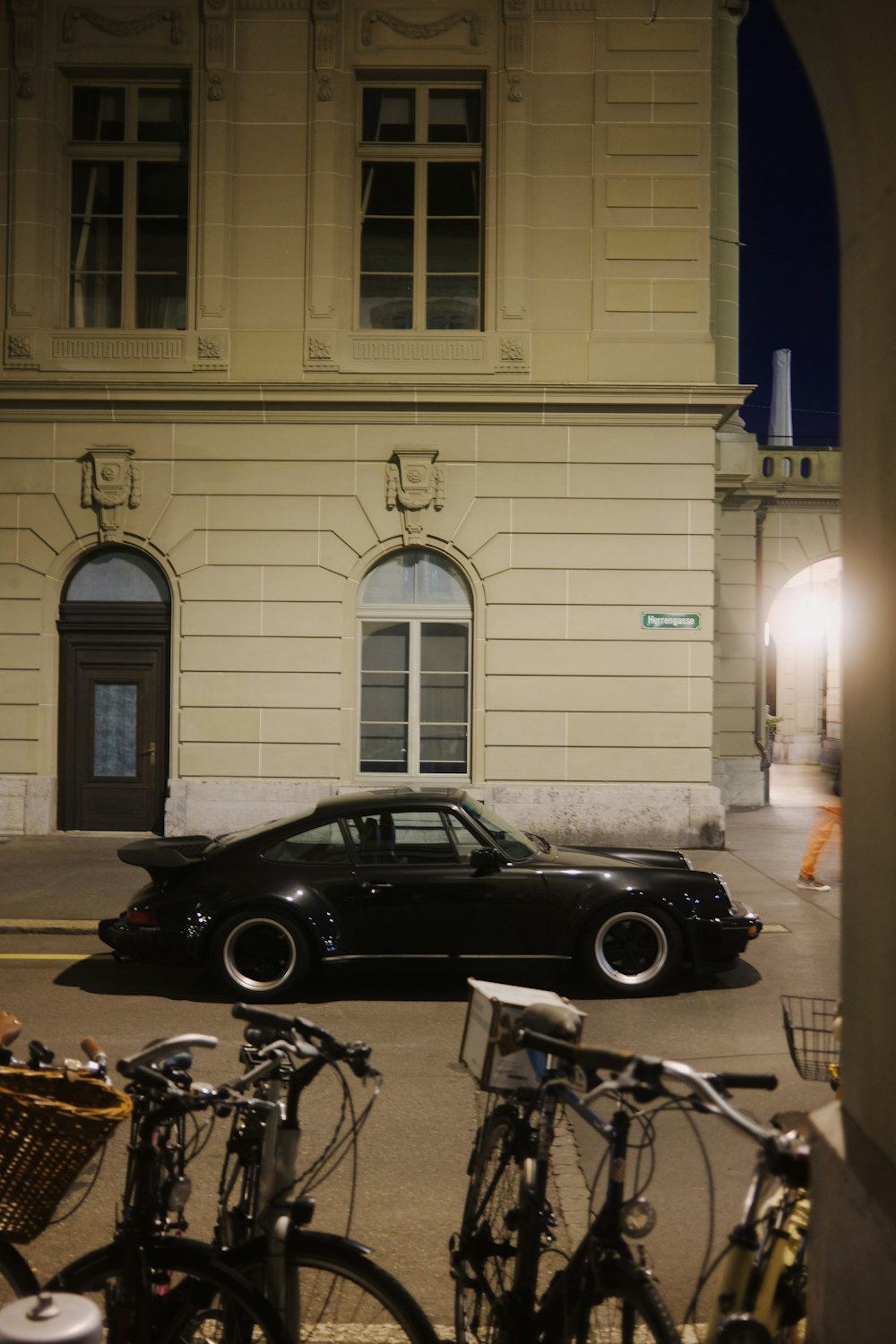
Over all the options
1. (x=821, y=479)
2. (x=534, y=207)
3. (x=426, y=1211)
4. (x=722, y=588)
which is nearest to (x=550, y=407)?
(x=534, y=207)

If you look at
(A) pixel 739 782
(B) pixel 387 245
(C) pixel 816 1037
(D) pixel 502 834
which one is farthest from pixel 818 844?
(B) pixel 387 245

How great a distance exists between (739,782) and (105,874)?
1178cm

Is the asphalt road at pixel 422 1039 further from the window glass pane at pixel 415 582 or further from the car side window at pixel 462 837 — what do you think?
the window glass pane at pixel 415 582

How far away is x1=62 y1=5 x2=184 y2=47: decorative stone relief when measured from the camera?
16156mm

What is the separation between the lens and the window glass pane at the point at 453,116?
1653 cm

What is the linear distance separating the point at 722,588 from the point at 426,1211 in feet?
Result: 61.7

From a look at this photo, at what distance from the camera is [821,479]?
79.1ft

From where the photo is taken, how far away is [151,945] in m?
8.28

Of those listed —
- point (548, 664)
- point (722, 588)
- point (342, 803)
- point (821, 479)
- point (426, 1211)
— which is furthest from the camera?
point (821, 479)

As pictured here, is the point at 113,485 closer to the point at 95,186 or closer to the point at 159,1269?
the point at 95,186

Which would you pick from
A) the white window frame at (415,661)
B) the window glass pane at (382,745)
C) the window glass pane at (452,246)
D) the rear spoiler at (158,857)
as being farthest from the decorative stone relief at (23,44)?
the rear spoiler at (158,857)

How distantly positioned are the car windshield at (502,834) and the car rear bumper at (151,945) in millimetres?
2068

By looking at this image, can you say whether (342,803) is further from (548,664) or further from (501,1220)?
(548,664)

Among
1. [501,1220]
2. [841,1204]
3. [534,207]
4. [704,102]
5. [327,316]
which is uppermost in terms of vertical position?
[704,102]
